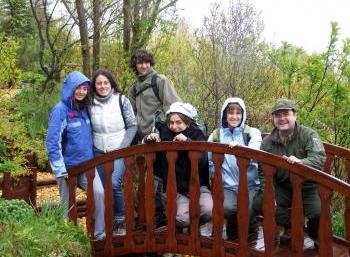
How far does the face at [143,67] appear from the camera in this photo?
5.59 meters

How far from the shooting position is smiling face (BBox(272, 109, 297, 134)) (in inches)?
178

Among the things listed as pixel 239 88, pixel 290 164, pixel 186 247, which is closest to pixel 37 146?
pixel 239 88

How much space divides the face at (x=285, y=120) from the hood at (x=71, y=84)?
6.08 feet

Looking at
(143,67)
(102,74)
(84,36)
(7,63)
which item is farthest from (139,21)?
(102,74)

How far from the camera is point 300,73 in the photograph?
268 inches

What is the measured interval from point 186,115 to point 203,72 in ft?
15.8

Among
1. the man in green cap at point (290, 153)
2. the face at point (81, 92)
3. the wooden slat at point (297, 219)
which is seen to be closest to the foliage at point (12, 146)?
the face at point (81, 92)

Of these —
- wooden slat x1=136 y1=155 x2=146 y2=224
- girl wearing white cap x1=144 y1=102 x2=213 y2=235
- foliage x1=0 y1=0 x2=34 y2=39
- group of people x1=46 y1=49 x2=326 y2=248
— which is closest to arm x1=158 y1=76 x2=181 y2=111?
group of people x1=46 y1=49 x2=326 y2=248

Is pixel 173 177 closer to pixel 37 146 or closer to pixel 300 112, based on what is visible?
pixel 300 112

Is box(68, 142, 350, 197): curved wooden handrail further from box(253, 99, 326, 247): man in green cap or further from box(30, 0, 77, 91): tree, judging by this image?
box(30, 0, 77, 91): tree

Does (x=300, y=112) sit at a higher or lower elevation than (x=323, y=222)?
higher

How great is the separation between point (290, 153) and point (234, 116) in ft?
1.96

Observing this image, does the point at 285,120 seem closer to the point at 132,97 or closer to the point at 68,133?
the point at 132,97

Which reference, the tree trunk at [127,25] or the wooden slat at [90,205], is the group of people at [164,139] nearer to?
the wooden slat at [90,205]
